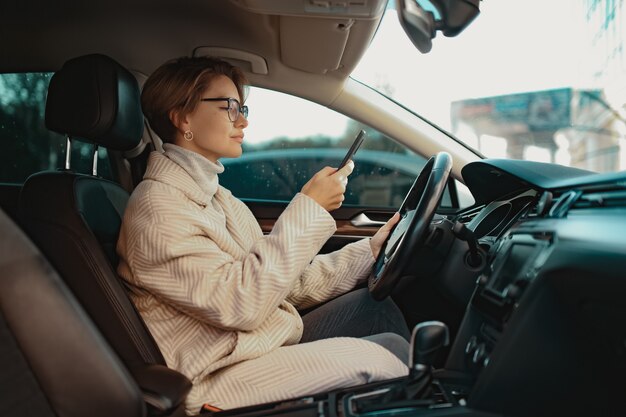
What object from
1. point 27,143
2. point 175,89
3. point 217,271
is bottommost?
point 217,271

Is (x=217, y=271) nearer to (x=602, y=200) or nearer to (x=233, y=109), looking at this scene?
(x=233, y=109)

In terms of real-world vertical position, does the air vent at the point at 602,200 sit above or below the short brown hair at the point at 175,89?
below

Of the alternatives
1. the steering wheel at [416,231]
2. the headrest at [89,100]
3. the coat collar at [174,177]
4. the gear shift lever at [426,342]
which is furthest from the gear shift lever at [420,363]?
the headrest at [89,100]

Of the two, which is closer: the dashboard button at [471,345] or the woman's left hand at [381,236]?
the dashboard button at [471,345]

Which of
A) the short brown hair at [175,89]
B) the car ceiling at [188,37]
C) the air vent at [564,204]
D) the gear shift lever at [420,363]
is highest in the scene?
the car ceiling at [188,37]

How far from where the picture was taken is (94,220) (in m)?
1.44

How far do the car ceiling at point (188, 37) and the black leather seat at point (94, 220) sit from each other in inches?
22.3

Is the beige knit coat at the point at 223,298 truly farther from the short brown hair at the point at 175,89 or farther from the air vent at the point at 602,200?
the air vent at the point at 602,200

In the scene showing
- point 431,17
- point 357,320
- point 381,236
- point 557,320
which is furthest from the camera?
point 381,236

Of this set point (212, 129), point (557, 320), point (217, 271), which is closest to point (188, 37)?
point (212, 129)

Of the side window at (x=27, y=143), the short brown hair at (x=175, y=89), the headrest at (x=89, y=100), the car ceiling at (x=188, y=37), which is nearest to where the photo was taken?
the headrest at (x=89, y=100)

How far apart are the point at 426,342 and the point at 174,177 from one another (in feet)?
2.40

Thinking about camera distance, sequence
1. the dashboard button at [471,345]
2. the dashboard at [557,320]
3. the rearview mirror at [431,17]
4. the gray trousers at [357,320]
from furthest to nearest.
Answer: the gray trousers at [357,320] < the dashboard button at [471,345] < the rearview mirror at [431,17] < the dashboard at [557,320]

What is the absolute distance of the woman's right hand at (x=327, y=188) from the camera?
146cm
